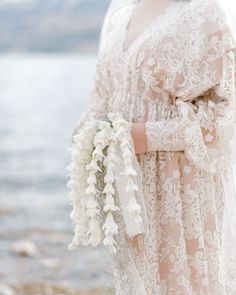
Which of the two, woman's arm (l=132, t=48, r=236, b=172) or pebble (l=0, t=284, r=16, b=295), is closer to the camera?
woman's arm (l=132, t=48, r=236, b=172)

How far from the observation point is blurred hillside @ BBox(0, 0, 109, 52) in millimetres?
80312

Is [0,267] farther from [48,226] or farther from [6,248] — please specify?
[48,226]

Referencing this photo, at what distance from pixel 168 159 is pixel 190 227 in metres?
0.20

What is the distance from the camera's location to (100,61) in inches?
95.6

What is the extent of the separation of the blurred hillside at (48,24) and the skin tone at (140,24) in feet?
246

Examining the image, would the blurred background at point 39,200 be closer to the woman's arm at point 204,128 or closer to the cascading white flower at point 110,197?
the cascading white flower at point 110,197

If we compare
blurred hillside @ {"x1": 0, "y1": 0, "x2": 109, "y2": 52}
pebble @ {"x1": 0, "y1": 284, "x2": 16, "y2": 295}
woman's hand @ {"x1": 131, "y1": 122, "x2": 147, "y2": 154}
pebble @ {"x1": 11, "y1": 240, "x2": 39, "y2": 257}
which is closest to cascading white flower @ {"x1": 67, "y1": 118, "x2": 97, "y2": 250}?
woman's hand @ {"x1": 131, "y1": 122, "x2": 147, "y2": 154}

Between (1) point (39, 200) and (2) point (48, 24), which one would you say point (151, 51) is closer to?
(1) point (39, 200)

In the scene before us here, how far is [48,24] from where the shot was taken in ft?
271

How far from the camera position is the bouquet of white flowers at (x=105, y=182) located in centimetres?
214

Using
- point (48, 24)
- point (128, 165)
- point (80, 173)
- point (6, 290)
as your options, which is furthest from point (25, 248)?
point (48, 24)

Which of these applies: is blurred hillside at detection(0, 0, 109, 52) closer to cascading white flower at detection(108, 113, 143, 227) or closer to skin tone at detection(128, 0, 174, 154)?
skin tone at detection(128, 0, 174, 154)

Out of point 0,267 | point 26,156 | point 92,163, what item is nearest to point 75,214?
point 92,163

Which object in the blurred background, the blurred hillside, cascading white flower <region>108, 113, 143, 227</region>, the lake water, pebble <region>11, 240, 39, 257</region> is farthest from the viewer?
the blurred hillside
